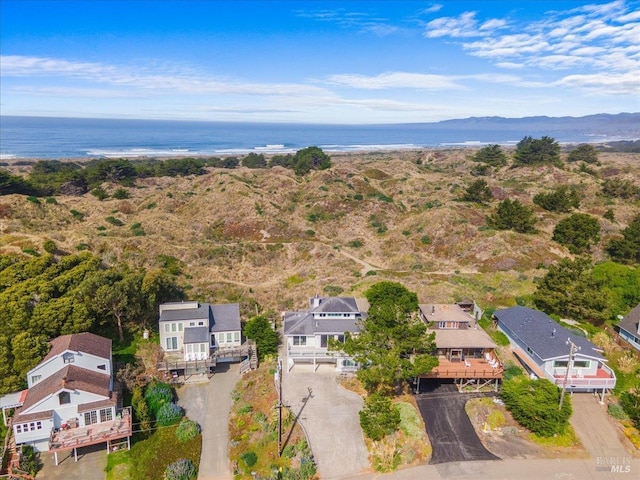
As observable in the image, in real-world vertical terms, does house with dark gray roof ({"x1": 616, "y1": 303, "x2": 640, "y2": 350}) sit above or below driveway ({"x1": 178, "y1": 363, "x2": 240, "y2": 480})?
above

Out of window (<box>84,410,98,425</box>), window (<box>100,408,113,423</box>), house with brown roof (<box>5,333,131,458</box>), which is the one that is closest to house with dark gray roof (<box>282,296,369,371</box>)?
house with brown roof (<box>5,333,131,458</box>)

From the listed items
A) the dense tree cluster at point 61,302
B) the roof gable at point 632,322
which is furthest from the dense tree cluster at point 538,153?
the dense tree cluster at point 61,302

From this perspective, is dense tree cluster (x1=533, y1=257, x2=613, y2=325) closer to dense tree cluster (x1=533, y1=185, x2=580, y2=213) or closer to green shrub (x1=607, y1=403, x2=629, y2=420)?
green shrub (x1=607, y1=403, x2=629, y2=420)

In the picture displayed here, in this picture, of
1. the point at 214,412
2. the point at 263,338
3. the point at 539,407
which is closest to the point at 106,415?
the point at 214,412

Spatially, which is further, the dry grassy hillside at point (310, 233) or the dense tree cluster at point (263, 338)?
the dry grassy hillside at point (310, 233)

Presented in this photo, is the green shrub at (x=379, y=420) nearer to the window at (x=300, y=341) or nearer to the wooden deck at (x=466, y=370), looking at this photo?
the wooden deck at (x=466, y=370)

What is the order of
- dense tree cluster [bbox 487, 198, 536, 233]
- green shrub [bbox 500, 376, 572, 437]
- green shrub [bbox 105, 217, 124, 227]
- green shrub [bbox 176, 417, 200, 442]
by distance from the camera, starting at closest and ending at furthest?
green shrub [bbox 500, 376, 572, 437] < green shrub [bbox 176, 417, 200, 442] < dense tree cluster [bbox 487, 198, 536, 233] < green shrub [bbox 105, 217, 124, 227]

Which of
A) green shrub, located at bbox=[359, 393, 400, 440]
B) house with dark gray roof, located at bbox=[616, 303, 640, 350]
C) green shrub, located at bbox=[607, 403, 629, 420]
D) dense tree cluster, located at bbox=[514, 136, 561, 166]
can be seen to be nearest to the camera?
green shrub, located at bbox=[359, 393, 400, 440]

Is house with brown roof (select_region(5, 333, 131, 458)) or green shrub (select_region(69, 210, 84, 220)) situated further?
green shrub (select_region(69, 210, 84, 220))
